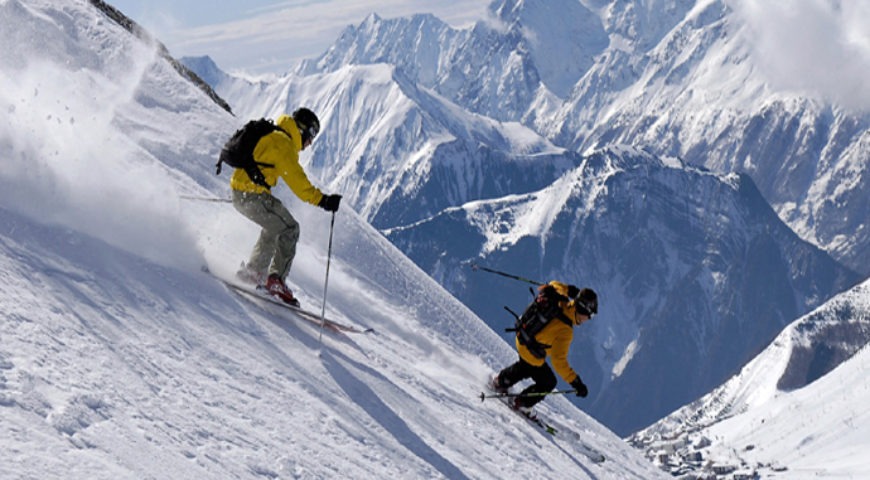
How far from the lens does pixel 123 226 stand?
11148 millimetres

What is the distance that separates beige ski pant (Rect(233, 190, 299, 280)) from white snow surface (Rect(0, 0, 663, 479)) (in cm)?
64

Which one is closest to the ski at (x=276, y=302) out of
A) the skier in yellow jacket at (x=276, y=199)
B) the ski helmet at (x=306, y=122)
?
the skier in yellow jacket at (x=276, y=199)

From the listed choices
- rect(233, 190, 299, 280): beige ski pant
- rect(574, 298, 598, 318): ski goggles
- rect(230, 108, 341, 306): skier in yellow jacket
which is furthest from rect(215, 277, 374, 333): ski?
rect(574, 298, 598, 318): ski goggles

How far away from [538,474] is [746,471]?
18151 cm

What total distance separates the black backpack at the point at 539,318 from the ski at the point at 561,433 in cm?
143

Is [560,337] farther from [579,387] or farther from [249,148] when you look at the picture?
[249,148]

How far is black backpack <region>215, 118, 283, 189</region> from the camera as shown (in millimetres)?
11086

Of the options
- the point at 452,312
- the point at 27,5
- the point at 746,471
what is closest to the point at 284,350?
the point at 452,312

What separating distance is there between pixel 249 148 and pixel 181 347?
10.7ft

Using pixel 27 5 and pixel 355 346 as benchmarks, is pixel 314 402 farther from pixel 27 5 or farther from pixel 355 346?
pixel 27 5

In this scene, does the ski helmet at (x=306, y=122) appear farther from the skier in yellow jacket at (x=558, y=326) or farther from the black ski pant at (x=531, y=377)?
the black ski pant at (x=531, y=377)

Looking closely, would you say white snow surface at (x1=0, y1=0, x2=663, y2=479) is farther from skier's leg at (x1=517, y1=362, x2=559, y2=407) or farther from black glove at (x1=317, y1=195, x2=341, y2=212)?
black glove at (x1=317, y1=195, x2=341, y2=212)

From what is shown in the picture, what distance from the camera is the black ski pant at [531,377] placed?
13797mm

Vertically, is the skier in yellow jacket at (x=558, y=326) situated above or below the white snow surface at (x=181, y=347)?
above
